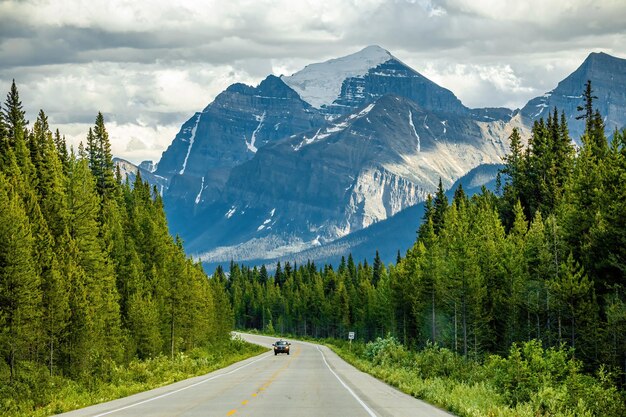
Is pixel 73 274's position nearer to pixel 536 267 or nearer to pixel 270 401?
pixel 270 401

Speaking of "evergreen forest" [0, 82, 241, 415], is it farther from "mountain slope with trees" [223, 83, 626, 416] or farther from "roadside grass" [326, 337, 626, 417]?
"mountain slope with trees" [223, 83, 626, 416]

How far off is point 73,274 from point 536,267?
110ft

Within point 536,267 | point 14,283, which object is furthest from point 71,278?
point 536,267

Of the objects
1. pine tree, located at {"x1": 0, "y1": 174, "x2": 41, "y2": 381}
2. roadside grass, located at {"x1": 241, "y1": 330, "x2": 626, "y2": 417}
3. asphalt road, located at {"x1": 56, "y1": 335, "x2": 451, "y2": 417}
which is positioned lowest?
asphalt road, located at {"x1": 56, "y1": 335, "x2": 451, "y2": 417}

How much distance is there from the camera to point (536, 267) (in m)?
62.9

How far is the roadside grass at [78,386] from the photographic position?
28769 mm

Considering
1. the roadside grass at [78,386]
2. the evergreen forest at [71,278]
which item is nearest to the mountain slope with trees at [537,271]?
the roadside grass at [78,386]

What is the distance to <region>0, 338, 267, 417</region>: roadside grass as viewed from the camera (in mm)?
28769

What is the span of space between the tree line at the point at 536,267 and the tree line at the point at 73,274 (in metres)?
25.1

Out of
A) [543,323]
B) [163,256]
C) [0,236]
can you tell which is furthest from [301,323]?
[0,236]

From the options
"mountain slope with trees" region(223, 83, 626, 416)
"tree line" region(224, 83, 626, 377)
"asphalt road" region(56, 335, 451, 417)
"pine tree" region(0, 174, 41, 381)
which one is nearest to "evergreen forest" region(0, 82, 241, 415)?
"pine tree" region(0, 174, 41, 381)

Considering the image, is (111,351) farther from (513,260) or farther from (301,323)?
(301,323)

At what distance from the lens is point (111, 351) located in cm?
5772

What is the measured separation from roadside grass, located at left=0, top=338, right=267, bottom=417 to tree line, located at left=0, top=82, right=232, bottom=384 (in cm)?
118
